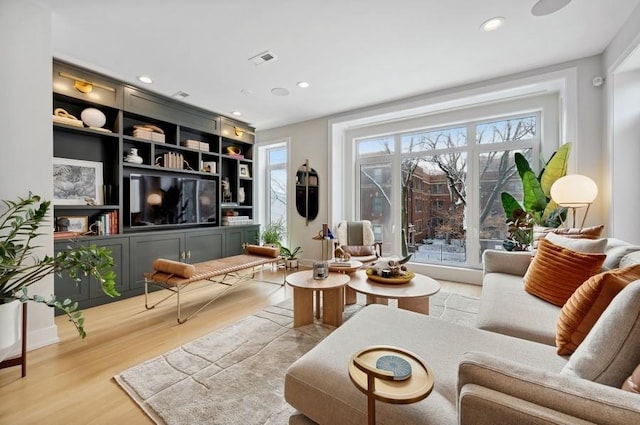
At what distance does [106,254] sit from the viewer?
1721 millimetres

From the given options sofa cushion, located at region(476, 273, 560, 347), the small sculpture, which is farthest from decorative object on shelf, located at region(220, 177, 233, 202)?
sofa cushion, located at region(476, 273, 560, 347)

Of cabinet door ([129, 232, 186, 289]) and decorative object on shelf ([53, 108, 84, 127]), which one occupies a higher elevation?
decorative object on shelf ([53, 108, 84, 127])

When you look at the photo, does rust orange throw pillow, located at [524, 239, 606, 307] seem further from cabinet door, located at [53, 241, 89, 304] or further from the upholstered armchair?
cabinet door, located at [53, 241, 89, 304]

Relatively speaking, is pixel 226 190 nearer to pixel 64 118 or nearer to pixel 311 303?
pixel 64 118

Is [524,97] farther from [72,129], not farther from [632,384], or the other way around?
[72,129]

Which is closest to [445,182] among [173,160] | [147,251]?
[173,160]

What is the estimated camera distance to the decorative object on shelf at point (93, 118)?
308 cm

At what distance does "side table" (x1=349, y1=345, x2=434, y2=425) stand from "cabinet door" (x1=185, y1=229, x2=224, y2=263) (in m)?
3.74

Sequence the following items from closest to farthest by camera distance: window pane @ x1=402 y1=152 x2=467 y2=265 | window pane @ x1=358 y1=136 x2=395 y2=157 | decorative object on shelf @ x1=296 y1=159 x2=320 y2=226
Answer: window pane @ x1=402 y1=152 x2=467 y2=265 → window pane @ x1=358 y1=136 x2=395 y2=157 → decorative object on shelf @ x1=296 y1=159 x2=320 y2=226

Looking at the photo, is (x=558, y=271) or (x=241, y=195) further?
(x=241, y=195)

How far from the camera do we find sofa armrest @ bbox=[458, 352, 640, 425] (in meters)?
0.62

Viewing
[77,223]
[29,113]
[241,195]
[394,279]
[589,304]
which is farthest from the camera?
[241,195]

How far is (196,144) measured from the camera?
A: 13.8 feet

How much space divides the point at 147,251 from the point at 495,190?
476 cm
